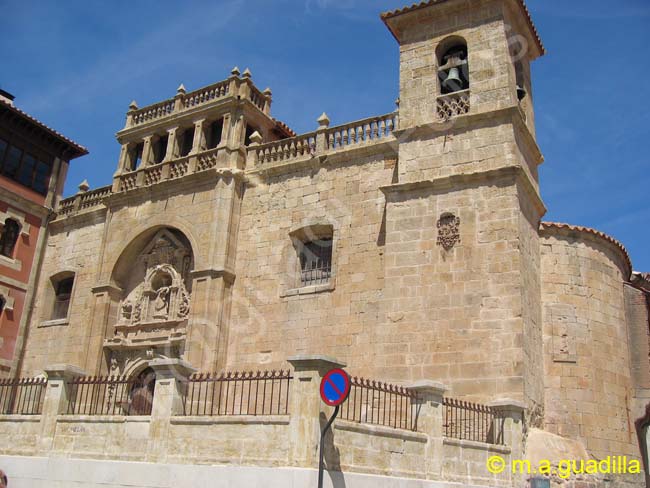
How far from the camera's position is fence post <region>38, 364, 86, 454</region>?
1167cm

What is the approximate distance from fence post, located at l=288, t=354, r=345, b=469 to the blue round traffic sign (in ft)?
0.87

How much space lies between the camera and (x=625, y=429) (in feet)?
45.8

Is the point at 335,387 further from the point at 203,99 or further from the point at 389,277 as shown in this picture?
the point at 203,99

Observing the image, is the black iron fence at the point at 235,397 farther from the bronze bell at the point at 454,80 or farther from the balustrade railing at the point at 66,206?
the balustrade railing at the point at 66,206

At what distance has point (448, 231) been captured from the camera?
13.7 metres

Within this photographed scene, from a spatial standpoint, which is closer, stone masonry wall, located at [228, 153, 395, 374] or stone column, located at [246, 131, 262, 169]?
stone masonry wall, located at [228, 153, 395, 374]

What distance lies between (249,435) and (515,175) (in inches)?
288

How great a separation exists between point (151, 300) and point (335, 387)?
10.4m

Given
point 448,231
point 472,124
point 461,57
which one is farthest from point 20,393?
point 461,57

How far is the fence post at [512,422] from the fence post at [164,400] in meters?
5.23

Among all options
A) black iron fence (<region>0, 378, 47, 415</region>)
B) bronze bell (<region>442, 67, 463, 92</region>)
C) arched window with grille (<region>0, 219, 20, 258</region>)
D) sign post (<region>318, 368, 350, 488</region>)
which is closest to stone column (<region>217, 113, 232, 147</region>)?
bronze bell (<region>442, 67, 463, 92</region>)

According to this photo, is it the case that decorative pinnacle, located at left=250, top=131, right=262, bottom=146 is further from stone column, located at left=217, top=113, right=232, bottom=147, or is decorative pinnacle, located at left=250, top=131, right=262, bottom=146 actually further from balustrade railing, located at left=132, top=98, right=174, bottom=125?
balustrade railing, located at left=132, top=98, right=174, bottom=125

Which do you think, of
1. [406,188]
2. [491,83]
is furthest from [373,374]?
[491,83]

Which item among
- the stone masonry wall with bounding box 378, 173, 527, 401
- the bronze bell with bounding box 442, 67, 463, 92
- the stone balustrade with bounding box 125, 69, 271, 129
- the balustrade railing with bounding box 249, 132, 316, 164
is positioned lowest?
the stone masonry wall with bounding box 378, 173, 527, 401
